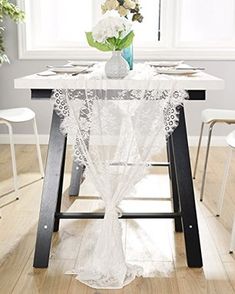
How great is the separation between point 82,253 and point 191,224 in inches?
19.5

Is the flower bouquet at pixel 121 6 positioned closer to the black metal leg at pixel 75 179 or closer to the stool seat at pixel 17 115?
the stool seat at pixel 17 115

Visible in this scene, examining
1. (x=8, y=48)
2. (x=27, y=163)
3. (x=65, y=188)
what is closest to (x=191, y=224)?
(x=65, y=188)

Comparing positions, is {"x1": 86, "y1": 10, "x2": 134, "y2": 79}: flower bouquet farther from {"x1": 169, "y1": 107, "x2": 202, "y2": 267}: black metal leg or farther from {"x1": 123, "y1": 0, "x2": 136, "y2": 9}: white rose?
{"x1": 169, "y1": 107, "x2": 202, "y2": 267}: black metal leg

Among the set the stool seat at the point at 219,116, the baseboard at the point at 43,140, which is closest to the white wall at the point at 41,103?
the baseboard at the point at 43,140

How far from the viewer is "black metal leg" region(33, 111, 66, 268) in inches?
80.0

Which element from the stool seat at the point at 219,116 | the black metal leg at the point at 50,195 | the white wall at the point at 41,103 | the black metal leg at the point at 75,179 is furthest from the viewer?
the white wall at the point at 41,103

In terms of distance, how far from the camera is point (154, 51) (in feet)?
13.6

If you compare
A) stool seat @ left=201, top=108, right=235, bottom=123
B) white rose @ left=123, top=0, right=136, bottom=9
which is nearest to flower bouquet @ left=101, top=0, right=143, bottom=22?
white rose @ left=123, top=0, right=136, bottom=9

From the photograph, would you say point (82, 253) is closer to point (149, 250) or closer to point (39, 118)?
point (149, 250)

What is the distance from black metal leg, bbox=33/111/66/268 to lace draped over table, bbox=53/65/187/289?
132mm

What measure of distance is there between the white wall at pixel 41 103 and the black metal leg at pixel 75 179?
1373 millimetres

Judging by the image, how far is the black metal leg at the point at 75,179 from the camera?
9.74ft

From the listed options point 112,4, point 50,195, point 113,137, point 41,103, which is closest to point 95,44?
point 112,4

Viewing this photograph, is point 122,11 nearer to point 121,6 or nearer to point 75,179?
point 121,6
